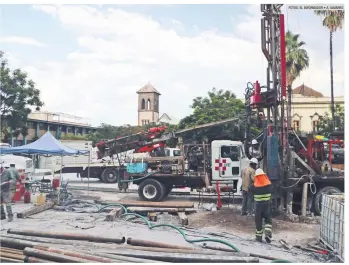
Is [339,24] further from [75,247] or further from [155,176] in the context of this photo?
[75,247]

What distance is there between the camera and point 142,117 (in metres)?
73.6

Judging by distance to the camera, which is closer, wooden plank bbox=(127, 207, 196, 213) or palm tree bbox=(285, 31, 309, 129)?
wooden plank bbox=(127, 207, 196, 213)

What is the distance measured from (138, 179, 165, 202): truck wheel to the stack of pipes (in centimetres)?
611

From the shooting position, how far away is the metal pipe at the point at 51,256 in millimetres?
5660

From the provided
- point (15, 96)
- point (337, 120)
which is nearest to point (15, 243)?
point (15, 96)

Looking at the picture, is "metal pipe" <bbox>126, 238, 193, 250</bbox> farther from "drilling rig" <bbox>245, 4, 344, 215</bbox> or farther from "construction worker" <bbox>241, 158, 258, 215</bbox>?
"drilling rig" <bbox>245, 4, 344, 215</bbox>

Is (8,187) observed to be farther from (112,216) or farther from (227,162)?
(227,162)

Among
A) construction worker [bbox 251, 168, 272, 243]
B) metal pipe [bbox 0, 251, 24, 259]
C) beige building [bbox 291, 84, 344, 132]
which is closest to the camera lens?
metal pipe [bbox 0, 251, 24, 259]

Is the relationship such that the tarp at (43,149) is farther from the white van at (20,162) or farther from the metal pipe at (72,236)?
the metal pipe at (72,236)

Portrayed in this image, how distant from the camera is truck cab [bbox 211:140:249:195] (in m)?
12.8

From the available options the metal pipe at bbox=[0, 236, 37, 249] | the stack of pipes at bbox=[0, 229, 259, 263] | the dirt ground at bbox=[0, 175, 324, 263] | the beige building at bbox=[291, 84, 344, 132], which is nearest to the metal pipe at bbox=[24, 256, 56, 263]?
the stack of pipes at bbox=[0, 229, 259, 263]

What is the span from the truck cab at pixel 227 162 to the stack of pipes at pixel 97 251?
6.19 m

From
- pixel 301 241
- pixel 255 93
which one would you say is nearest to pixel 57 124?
pixel 255 93

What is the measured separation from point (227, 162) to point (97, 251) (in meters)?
7.30
